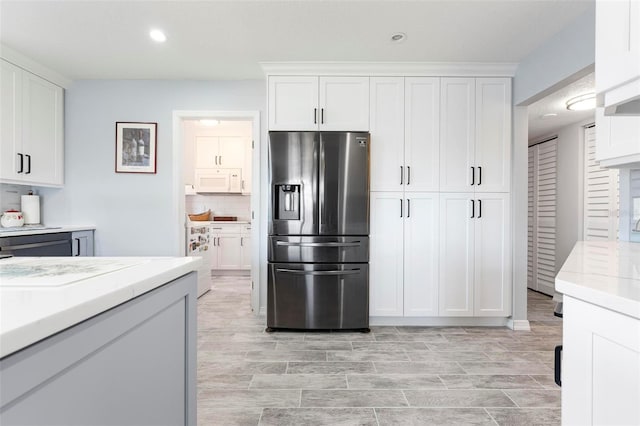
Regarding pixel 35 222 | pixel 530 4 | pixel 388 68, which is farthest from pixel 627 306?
pixel 35 222

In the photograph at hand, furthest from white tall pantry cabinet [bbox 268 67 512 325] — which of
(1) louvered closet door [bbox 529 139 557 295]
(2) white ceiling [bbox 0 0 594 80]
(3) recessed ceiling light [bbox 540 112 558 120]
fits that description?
(1) louvered closet door [bbox 529 139 557 295]

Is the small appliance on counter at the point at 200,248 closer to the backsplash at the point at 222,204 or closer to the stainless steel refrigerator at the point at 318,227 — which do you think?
the stainless steel refrigerator at the point at 318,227

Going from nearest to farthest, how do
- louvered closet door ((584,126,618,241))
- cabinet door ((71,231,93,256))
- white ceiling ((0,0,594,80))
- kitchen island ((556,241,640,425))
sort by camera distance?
kitchen island ((556,241,640,425)) → white ceiling ((0,0,594,80)) → cabinet door ((71,231,93,256)) → louvered closet door ((584,126,618,241))

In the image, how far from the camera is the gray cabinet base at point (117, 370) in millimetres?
470

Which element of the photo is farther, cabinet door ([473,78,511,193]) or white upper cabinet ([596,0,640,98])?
cabinet door ([473,78,511,193])

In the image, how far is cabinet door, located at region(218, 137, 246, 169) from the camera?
19.1ft

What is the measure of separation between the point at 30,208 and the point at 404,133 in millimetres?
3750

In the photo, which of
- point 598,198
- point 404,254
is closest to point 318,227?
point 404,254

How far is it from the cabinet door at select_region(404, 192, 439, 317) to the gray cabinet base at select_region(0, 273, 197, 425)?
227 centimetres

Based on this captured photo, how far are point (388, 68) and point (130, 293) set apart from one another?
9.49 feet

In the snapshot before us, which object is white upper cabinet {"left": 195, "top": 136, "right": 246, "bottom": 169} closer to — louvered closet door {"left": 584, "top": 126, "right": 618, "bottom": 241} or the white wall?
the white wall

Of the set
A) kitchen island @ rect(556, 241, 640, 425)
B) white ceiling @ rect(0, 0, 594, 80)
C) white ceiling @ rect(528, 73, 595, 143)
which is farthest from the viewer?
white ceiling @ rect(528, 73, 595, 143)

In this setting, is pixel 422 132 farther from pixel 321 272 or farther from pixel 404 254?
pixel 321 272

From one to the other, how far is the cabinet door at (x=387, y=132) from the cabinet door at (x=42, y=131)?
3153 millimetres
